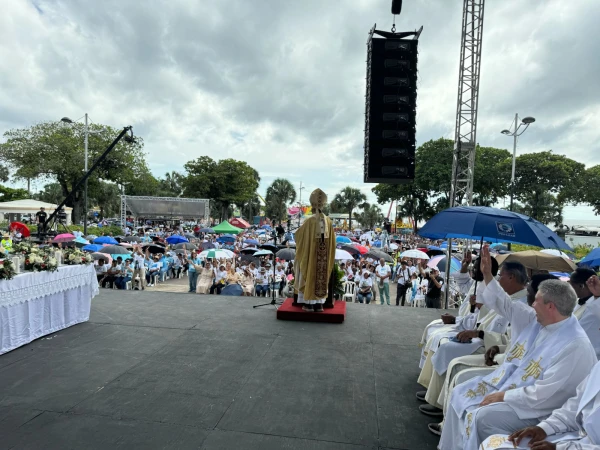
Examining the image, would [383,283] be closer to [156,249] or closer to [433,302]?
[433,302]

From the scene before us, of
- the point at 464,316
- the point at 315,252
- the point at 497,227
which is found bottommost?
the point at 464,316

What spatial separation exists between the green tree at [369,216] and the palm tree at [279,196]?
10072 millimetres

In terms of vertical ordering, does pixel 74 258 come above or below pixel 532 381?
above

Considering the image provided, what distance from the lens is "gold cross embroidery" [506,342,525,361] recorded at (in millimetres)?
2953

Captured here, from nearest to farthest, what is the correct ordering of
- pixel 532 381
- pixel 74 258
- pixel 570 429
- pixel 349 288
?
Result: pixel 570 429
pixel 532 381
pixel 74 258
pixel 349 288

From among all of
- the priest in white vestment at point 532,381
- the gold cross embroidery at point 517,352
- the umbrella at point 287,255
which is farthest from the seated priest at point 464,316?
the umbrella at point 287,255

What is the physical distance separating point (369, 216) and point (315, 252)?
43968 millimetres

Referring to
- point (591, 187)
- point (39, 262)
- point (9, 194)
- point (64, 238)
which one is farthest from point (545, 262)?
point (9, 194)

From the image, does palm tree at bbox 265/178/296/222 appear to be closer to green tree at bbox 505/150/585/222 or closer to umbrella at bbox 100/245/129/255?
green tree at bbox 505/150/585/222

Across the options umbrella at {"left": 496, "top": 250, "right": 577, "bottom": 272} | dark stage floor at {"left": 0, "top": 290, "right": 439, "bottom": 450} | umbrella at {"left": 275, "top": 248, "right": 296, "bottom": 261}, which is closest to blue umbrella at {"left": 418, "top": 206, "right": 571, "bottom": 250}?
dark stage floor at {"left": 0, "top": 290, "right": 439, "bottom": 450}

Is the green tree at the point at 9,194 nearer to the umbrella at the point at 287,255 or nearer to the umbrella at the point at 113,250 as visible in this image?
the umbrella at the point at 113,250

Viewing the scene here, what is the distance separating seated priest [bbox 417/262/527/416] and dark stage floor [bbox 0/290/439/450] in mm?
231

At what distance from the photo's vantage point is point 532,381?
8.82ft

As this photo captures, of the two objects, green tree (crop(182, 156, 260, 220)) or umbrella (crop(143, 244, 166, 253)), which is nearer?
umbrella (crop(143, 244, 166, 253))
